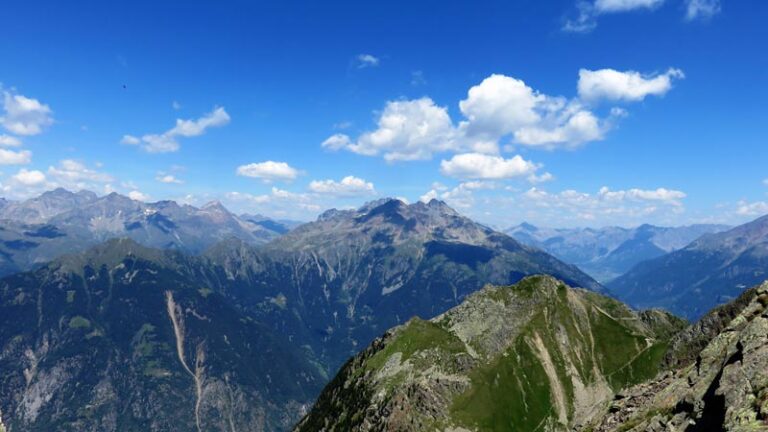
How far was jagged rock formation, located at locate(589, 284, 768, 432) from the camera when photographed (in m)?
45.7

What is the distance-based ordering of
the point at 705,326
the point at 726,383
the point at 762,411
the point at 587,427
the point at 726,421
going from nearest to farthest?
the point at 762,411 → the point at 726,421 → the point at 726,383 → the point at 587,427 → the point at 705,326

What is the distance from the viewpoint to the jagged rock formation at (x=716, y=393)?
45656 mm

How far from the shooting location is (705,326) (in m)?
117

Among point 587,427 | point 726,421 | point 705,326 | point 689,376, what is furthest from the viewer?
point 705,326

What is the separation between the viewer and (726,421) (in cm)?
4550

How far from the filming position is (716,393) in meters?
51.2

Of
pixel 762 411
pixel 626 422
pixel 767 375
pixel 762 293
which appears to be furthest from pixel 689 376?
pixel 762 411

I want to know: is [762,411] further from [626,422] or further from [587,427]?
[587,427]

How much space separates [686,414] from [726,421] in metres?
12.9

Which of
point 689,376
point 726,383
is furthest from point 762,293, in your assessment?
point 726,383

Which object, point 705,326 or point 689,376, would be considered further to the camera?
point 705,326

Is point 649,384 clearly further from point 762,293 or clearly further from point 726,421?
point 726,421

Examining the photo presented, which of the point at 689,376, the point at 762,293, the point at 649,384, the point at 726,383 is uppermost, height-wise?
the point at 762,293

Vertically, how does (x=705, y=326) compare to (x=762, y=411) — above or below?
below
